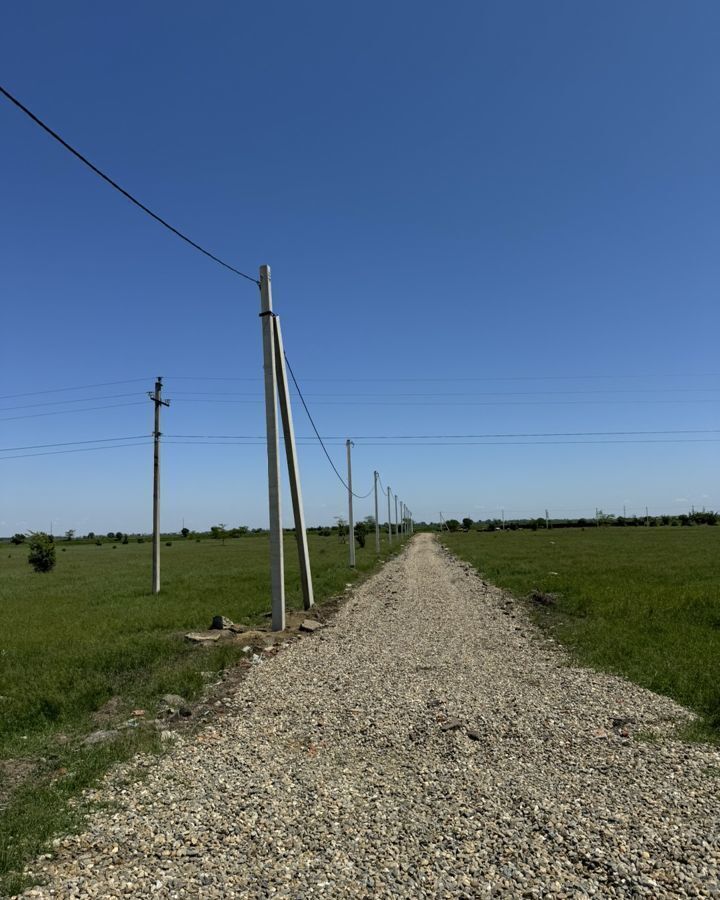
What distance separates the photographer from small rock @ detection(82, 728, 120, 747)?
7430mm

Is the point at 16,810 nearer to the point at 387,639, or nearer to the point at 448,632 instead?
the point at 387,639

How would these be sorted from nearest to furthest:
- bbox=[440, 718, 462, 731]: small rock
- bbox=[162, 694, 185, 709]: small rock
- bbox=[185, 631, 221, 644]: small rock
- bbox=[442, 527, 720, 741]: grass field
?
→ 1. bbox=[440, 718, 462, 731]: small rock
2. bbox=[162, 694, 185, 709]: small rock
3. bbox=[442, 527, 720, 741]: grass field
4. bbox=[185, 631, 221, 644]: small rock

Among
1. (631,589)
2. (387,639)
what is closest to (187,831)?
(387,639)

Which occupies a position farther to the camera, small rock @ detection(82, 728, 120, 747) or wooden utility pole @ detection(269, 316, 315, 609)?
wooden utility pole @ detection(269, 316, 315, 609)

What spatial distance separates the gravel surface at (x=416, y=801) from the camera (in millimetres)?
4309

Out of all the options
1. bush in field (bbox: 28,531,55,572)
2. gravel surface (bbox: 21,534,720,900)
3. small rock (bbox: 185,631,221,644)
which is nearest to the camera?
gravel surface (bbox: 21,534,720,900)

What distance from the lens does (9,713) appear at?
29.0ft

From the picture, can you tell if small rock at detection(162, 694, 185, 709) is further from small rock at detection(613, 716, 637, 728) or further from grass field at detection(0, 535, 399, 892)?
small rock at detection(613, 716, 637, 728)

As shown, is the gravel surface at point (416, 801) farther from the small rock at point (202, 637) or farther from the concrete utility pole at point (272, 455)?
the concrete utility pole at point (272, 455)

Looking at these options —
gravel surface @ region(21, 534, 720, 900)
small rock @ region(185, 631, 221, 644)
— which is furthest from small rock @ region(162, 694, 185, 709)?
small rock @ region(185, 631, 221, 644)

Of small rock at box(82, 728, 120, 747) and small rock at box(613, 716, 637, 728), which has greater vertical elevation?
small rock at box(82, 728, 120, 747)

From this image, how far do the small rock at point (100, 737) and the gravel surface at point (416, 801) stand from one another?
1.03 meters

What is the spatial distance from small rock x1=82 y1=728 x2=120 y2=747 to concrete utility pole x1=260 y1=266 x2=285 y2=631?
6.83 metres

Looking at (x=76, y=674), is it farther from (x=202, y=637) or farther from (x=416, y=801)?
(x=416, y=801)
